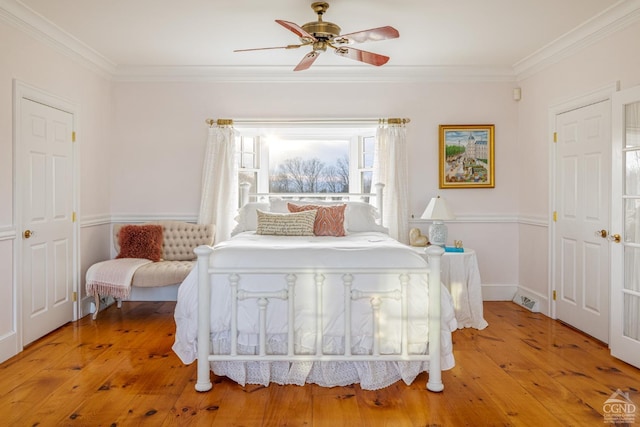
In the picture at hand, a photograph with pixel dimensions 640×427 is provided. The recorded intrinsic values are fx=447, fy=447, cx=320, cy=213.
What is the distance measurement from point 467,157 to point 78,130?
13.7 ft

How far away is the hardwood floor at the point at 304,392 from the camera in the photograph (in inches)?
95.3

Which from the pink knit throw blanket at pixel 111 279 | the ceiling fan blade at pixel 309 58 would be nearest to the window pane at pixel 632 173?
the ceiling fan blade at pixel 309 58

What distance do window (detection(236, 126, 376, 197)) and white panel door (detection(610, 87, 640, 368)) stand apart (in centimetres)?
259

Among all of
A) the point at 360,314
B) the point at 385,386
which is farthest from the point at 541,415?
the point at 360,314

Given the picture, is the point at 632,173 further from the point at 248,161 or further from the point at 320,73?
the point at 248,161

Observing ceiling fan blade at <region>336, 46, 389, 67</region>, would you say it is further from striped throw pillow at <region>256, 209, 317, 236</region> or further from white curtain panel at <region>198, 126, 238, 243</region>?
white curtain panel at <region>198, 126, 238, 243</region>

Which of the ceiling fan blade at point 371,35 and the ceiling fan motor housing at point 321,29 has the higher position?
the ceiling fan motor housing at point 321,29

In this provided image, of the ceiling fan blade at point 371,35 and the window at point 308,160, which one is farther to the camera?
the window at point 308,160

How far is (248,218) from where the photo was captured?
4.63m

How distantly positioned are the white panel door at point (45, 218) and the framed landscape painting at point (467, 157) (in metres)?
3.94

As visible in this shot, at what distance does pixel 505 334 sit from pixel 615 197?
4.77 ft

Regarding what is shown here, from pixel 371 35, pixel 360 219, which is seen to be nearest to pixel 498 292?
pixel 360 219

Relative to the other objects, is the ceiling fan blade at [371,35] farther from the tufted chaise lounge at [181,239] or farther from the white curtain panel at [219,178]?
the tufted chaise lounge at [181,239]

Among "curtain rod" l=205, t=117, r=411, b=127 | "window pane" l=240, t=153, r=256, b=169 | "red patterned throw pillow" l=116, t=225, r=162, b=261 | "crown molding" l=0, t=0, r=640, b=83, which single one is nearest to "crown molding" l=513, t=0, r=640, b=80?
"crown molding" l=0, t=0, r=640, b=83
